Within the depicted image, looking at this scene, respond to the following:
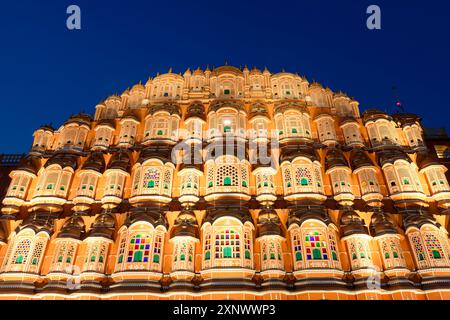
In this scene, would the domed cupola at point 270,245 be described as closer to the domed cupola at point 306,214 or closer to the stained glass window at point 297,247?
the stained glass window at point 297,247


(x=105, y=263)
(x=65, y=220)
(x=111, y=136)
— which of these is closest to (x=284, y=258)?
(x=105, y=263)

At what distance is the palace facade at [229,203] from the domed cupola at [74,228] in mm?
102

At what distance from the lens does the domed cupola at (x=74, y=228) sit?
25.7m

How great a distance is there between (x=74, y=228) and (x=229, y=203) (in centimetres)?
1124

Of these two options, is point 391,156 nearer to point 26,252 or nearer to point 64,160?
point 64,160

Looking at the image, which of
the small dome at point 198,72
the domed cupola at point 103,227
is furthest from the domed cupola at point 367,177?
the domed cupola at point 103,227

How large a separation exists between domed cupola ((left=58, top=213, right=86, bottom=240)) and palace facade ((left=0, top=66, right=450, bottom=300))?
0.10 m

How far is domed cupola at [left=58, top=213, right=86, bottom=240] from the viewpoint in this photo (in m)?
25.7

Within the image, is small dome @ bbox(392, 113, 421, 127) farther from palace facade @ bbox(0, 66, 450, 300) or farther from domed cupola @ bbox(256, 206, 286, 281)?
domed cupola @ bbox(256, 206, 286, 281)

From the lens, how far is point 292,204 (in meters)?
27.4

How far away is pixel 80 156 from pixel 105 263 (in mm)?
10815

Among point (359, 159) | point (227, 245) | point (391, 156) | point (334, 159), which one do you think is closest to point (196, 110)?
point (334, 159)

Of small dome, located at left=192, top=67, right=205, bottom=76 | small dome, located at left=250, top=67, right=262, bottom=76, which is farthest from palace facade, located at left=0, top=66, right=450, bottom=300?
small dome, located at left=192, top=67, right=205, bottom=76
